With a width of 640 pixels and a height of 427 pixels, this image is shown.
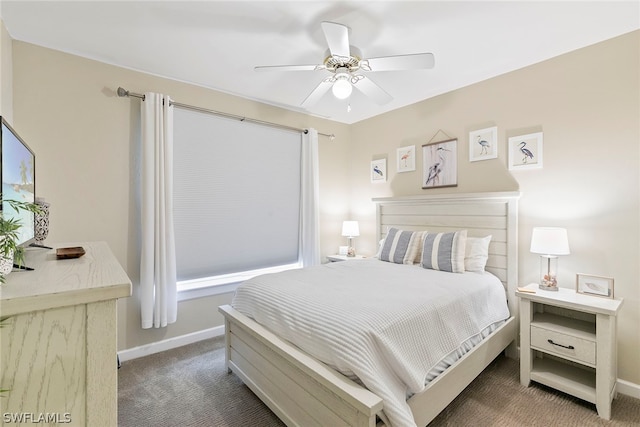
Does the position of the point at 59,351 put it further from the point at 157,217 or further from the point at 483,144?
the point at 483,144

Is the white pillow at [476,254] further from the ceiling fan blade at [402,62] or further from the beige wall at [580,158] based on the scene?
the ceiling fan blade at [402,62]

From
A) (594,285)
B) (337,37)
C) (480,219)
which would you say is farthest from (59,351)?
(480,219)

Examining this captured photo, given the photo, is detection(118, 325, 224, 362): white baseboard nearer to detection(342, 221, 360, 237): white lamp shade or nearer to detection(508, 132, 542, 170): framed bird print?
detection(342, 221, 360, 237): white lamp shade

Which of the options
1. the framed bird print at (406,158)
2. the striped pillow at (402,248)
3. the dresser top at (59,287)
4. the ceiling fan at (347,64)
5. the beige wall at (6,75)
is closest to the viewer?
the dresser top at (59,287)

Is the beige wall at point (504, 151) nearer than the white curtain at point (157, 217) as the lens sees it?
Yes

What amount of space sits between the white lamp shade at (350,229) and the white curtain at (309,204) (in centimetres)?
44

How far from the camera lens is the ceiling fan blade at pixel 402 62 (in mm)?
1918

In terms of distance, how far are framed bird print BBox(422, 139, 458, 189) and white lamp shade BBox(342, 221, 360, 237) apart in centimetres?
105

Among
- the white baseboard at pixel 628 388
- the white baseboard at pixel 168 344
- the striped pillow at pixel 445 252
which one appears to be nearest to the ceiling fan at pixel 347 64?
the striped pillow at pixel 445 252

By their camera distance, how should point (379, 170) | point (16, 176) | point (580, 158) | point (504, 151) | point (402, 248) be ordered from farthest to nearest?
point (379, 170), point (402, 248), point (504, 151), point (580, 158), point (16, 176)

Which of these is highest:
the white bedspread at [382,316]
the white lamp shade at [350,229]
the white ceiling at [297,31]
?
the white ceiling at [297,31]

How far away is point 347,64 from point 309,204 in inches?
77.1

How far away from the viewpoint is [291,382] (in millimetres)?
1678

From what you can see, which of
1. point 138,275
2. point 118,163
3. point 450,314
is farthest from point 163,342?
point 450,314
